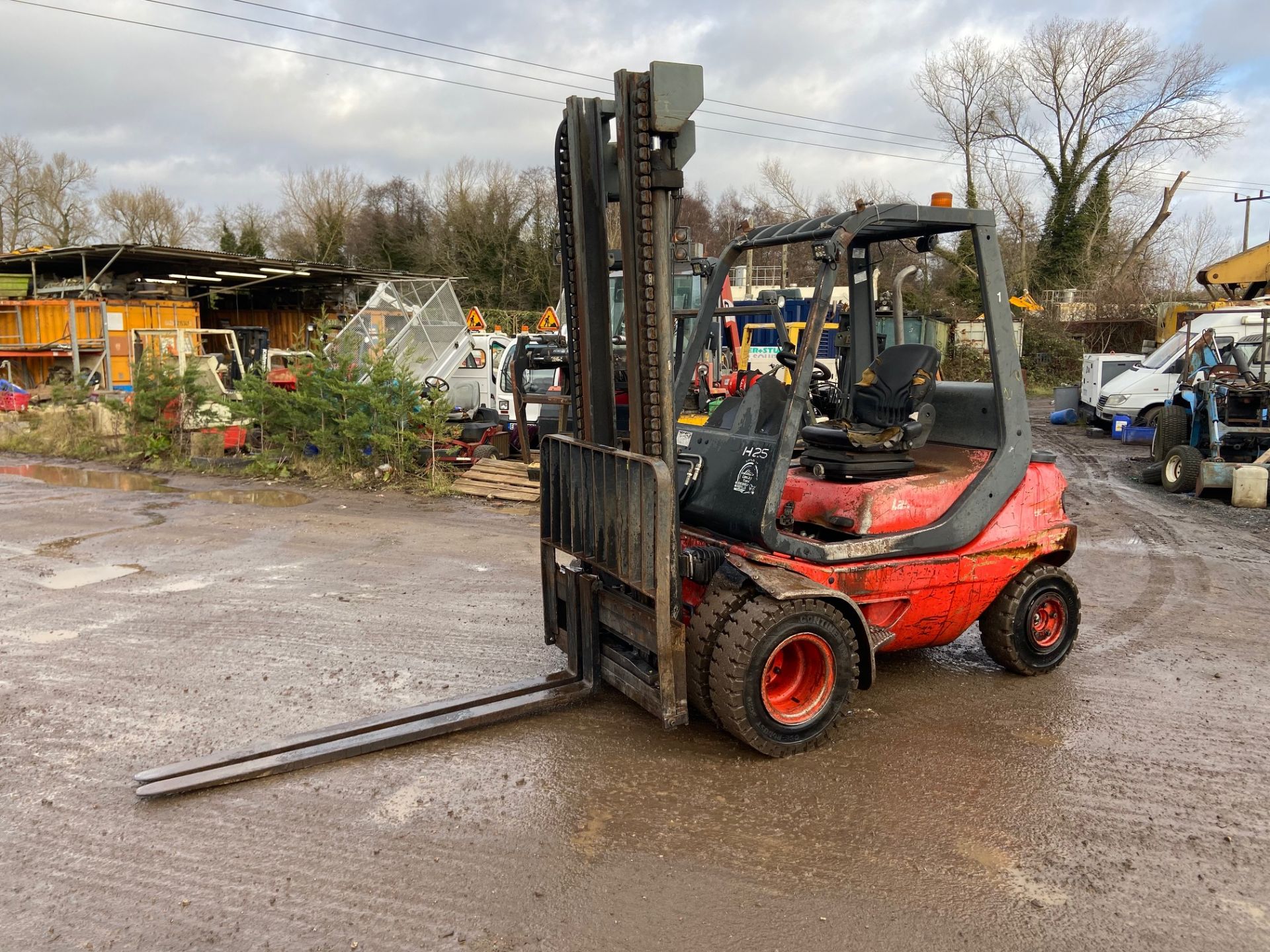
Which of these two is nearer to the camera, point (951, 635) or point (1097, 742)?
point (1097, 742)


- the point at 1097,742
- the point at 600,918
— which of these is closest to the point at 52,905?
the point at 600,918

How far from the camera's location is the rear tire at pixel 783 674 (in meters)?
4.13

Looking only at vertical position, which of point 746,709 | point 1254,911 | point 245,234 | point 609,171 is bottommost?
point 1254,911

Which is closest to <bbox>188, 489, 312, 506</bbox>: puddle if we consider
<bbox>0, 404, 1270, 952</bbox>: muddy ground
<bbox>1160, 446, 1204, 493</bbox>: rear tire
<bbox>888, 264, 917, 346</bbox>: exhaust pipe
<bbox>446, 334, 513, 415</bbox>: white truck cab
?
<bbox>446, 334, 513, 415</bbox>: white truck cab

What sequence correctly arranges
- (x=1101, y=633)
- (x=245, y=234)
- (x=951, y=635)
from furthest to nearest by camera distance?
1. (x=245, y=234)
2. (x=1101, y=633)
3. (x=951, y=635)

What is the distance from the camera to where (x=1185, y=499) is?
11.6 metres

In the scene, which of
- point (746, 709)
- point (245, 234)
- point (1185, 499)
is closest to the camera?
point (746, 709)

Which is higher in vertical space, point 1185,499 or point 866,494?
point 866,494

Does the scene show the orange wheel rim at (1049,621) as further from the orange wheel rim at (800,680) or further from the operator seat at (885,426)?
the orange wheel rim at (800,680)

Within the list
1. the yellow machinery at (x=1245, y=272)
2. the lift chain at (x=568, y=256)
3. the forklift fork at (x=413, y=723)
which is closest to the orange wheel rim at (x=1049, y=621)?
the forklift fork at (x=413, y=723)

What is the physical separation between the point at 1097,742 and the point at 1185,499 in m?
8.37

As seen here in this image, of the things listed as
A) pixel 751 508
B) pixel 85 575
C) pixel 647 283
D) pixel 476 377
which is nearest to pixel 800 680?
pixel 751 508

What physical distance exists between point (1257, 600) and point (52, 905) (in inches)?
314

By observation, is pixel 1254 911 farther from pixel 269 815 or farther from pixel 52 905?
pixel 52 905
